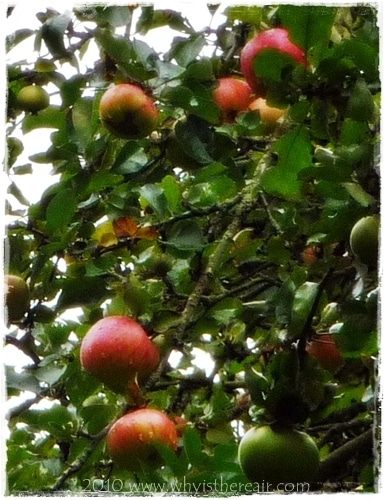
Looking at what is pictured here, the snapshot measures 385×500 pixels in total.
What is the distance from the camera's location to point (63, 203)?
111cm

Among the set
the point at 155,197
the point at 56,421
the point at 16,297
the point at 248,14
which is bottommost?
the point at 56,421

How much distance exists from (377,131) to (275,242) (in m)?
0.38

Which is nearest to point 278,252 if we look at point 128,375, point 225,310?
point 225,310

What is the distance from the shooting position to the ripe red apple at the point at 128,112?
3.67ft

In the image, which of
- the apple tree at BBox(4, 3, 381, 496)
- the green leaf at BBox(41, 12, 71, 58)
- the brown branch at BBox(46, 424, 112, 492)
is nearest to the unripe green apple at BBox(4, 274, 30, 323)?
the apple tree at BBox(4, 3, 381, 496)

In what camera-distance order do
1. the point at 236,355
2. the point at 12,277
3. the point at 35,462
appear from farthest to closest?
the point at 236,355
the point at 12,277
the point at 35,462

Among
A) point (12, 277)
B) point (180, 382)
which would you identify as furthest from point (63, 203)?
point (180, 382)

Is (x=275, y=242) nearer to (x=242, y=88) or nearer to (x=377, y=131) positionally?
(x=242, y=88)

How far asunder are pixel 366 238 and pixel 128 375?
1.07ft

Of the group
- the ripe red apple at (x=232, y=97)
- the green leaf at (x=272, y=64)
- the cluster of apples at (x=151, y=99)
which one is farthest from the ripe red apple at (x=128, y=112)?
the green leaf at (x=272, y=64)

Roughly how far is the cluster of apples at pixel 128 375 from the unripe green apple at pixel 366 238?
280 mm

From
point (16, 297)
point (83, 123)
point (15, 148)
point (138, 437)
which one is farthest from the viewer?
point (15, 148)

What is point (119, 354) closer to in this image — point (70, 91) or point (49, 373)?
point (49, 373)

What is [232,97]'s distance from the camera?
1.23 m
